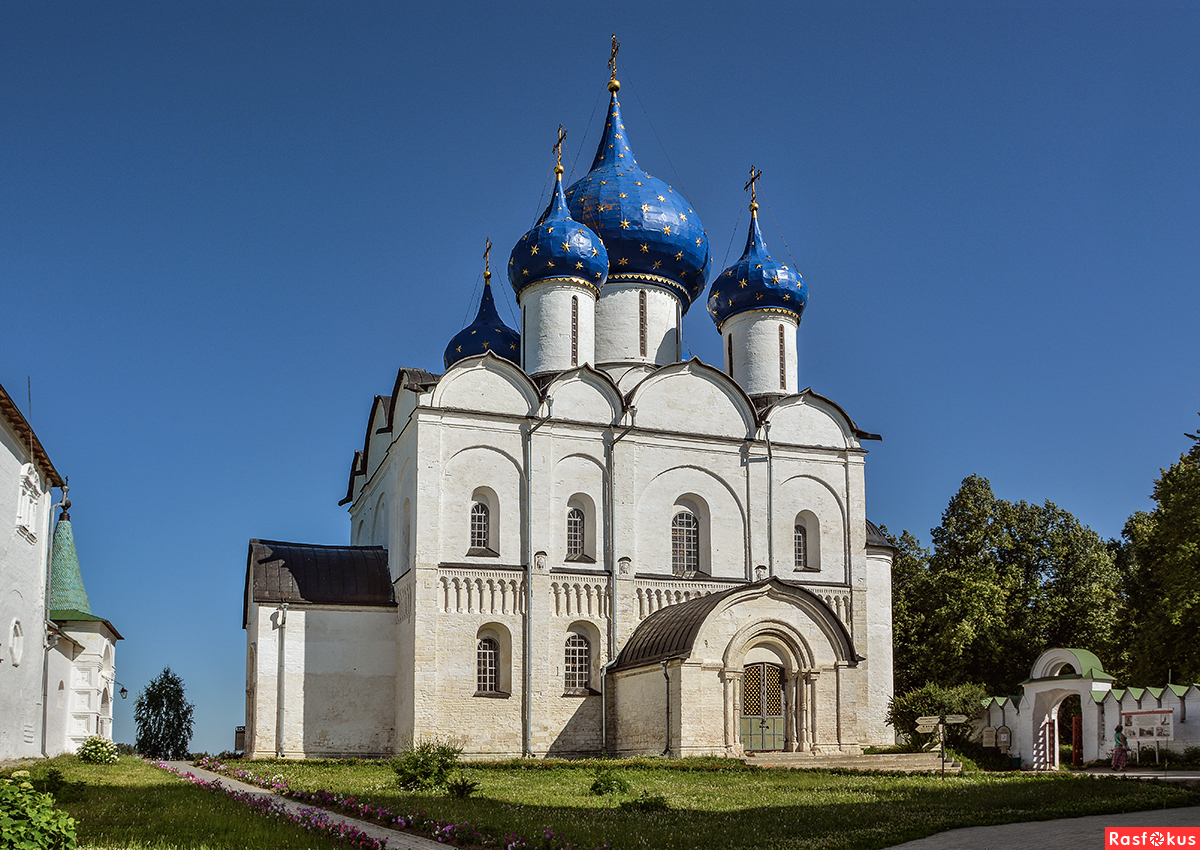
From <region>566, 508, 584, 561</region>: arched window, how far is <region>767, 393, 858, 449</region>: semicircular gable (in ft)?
15.0

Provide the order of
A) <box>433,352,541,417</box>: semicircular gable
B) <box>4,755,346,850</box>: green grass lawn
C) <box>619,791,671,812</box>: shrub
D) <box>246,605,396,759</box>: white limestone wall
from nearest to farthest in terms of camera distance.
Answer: <box>4,755,346,850</box>: green grass lawn → <box>619,791,671,812</box>: shrub → <box>246,605,396,759</box>: white limestone wall → <box>433,352,541,417</box>: semicircular gable

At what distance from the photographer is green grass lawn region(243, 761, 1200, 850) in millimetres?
9125

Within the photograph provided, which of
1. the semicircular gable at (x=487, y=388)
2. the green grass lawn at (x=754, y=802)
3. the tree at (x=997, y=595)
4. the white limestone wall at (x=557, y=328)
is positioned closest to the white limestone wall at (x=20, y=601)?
the green grass lawn at (x=754, y=802)

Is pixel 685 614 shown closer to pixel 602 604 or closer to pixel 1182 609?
pixel 602 604

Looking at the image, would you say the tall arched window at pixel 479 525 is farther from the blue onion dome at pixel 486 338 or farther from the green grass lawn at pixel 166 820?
the green grass lawn at pixel 166 820

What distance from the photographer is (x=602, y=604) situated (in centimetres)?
2211

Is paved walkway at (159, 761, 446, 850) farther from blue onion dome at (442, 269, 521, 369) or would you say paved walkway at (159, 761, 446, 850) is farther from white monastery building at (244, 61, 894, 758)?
blue onion dome at (442, 269, 521, 369)

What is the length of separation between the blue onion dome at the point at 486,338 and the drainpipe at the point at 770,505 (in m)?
6.52

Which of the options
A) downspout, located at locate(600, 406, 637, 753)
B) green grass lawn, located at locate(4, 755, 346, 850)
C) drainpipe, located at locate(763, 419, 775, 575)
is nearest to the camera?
green grass lawn, located at locate(4, 755, 346, 850)

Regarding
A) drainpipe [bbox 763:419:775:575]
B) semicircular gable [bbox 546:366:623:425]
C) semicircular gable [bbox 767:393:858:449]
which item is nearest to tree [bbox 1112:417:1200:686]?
semicircular gable [bbox 767:393:858:449]

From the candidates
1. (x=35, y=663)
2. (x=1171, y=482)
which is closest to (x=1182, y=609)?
(x=1171, y=482)

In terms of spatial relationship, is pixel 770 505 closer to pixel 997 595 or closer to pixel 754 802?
pixel 997 595

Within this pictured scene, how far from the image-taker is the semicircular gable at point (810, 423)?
961 inches

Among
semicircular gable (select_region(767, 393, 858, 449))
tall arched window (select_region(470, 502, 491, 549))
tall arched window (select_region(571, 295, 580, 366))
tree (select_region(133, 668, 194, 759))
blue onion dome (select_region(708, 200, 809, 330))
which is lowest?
tree (select_region(133, 668, 194, 759))
